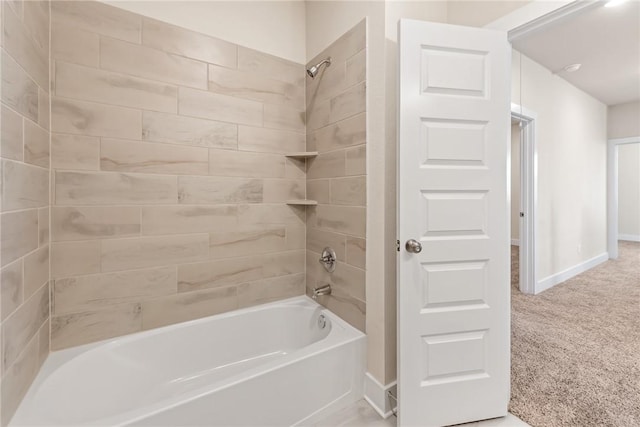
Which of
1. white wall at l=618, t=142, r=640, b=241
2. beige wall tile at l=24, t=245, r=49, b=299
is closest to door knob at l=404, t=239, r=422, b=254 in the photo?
beige wall tile at l=24, t=245, r=49, b=299

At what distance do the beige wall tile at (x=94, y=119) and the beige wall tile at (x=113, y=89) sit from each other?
0.12 ft

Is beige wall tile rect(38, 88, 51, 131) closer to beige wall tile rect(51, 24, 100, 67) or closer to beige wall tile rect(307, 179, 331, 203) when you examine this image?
beige wall tile rect(51, 24, 100, 67)

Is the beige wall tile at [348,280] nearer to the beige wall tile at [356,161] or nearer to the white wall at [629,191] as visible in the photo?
the beige wall tile at [356,161]

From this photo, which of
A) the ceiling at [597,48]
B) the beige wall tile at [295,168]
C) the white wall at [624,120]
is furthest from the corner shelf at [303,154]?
the white wall at [624,120]

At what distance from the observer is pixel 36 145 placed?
47.1 inches

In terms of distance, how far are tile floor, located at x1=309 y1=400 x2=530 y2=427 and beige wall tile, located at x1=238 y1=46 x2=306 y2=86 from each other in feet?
7.18

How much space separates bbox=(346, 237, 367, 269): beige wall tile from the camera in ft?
5.23

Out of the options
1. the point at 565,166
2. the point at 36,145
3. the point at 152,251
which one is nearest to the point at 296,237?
the point at 152,251

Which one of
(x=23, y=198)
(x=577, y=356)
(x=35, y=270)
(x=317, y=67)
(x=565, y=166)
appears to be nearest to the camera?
(x=23, y=198)

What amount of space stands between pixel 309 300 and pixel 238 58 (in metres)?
1.81

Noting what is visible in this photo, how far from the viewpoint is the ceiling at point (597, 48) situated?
2.37 metres

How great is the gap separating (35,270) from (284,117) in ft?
5.34

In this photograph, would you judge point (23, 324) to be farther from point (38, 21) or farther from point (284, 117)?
point (284, 117)

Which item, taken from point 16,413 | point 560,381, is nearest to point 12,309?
point 16,413
